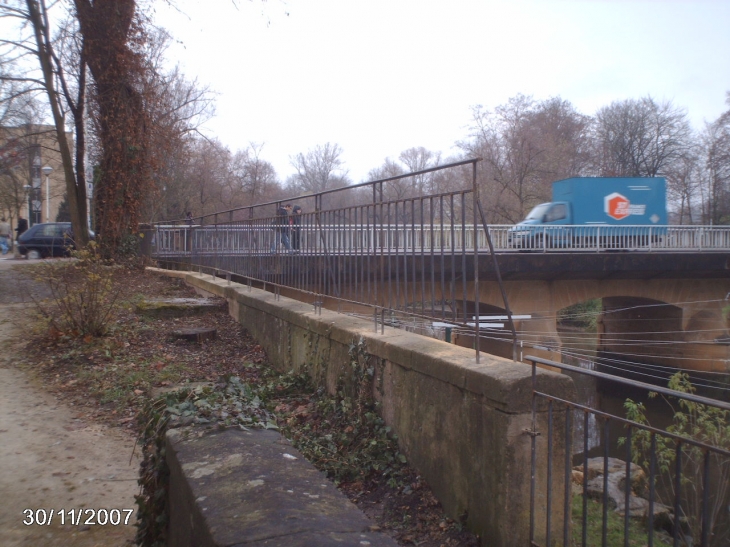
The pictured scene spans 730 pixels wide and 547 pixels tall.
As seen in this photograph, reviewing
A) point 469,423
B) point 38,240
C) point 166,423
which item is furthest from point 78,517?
point 38,240

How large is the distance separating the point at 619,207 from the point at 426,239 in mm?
26757

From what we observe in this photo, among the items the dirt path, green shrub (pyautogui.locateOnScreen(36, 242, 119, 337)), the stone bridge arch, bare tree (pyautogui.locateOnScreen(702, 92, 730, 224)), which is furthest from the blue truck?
the dirt path

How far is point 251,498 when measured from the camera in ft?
7.93

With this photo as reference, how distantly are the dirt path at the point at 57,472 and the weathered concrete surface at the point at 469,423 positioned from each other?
193 cm

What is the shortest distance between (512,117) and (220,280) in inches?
1202

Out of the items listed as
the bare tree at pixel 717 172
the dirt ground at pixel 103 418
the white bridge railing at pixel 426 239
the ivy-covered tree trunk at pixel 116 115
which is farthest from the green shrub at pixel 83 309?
the bare tree at pixel 717 172

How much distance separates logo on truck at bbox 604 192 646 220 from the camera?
28344mm

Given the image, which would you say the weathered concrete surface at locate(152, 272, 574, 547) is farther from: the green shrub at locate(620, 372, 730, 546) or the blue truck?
the blue truck

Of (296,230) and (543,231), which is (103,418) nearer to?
(296,230)

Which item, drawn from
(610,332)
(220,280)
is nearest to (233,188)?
(610,332)

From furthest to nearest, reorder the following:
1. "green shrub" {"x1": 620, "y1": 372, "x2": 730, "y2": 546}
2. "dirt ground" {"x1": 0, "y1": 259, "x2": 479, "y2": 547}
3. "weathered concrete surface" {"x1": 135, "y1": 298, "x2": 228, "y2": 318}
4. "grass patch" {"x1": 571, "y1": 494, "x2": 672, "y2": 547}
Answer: "weathered concrete surface" {"x1": 135, "y1": 298, "x2": 228, "y2": 318}
"green shrub" {"x1": 620, "y1": 372, "x2": 730, "y2": 546}
"grass patch" {"x1": 571, "y1": 494, "x2": 672, "y2": 547}
"dirt ground" {"x1": 0, "y1": 259, "x2": 479, "y2": 547}

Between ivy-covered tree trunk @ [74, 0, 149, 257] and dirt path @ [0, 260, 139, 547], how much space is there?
34.6 feet

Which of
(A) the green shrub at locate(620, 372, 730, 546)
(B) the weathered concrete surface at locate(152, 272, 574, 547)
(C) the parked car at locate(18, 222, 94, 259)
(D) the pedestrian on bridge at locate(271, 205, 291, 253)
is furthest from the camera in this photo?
(C) the parked car at locate(18, 222, 94, 259)

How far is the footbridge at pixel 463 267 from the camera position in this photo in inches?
184
